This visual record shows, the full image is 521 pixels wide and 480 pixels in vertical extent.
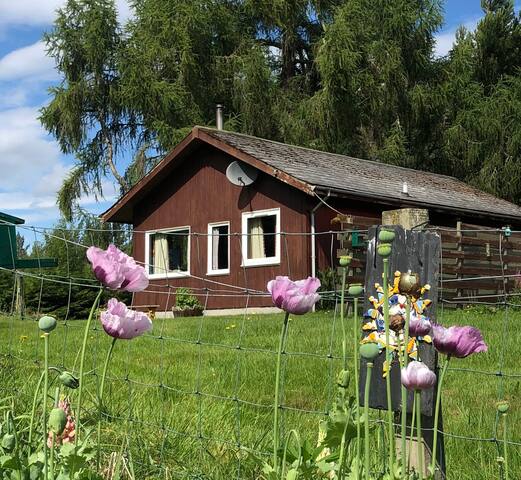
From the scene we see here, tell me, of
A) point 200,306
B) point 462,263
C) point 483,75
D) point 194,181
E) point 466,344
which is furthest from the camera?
point 483,75

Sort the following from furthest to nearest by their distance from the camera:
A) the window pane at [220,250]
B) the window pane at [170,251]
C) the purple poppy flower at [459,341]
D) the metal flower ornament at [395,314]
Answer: the window pane at [170,251], the window pane at [220,250], the metal flower ornament at [395,314], the purple poppy flower at [459,341]

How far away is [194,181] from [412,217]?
44.2 feet

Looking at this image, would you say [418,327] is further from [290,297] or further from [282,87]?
[282,87]

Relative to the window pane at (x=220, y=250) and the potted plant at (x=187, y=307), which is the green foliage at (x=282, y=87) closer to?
the window pane at (x=220, y=250)

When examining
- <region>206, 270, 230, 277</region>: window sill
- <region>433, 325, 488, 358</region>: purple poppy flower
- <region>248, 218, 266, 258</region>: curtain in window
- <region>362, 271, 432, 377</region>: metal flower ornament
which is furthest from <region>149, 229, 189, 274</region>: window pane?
<region>433, 325, 488, 358</region>: purple poppy flower

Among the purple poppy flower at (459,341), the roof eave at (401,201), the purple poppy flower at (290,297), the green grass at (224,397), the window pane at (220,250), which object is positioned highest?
the roof eave at (401,201)

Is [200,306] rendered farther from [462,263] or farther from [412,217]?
[412,217]

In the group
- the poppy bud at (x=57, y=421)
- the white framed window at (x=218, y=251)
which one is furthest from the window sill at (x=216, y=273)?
the poppy bud at (x=57, y=421)

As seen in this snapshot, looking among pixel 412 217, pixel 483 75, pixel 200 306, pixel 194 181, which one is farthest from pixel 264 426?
pixel 483 75

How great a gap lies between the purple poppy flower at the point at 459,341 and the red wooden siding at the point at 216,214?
13.1 metres

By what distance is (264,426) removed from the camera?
11.6 ft

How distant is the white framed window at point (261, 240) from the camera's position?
15.3m

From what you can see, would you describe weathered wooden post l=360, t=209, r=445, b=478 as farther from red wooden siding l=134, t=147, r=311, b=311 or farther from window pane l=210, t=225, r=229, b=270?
window pane l=210, t=225, r=229, b=270

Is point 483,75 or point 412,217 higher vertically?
point 483,75
